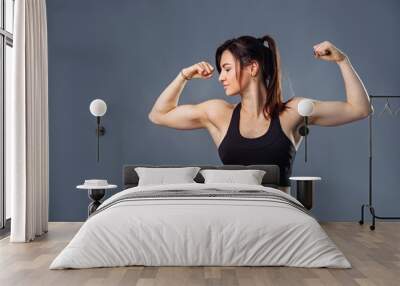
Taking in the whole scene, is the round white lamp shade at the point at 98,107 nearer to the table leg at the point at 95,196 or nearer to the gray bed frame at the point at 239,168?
the gray bed frame at the point at 239,168

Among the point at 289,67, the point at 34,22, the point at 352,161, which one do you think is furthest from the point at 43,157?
the point at 352,161

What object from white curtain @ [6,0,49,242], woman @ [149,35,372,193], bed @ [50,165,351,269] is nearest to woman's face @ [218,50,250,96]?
woman @ [149,35,372,193]

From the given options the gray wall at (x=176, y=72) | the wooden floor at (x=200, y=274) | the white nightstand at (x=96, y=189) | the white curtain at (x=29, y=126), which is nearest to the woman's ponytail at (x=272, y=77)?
the gray wall at (x=176, y=72)

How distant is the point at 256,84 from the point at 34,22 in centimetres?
255

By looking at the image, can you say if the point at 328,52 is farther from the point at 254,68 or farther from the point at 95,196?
the point at 95,196

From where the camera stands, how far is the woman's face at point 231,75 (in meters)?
7.12

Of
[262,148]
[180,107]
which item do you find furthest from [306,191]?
[180,107]

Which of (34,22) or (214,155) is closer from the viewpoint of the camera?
(34,22)

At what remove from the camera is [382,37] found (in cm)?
727

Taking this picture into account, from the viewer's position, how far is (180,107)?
7266 millimetres

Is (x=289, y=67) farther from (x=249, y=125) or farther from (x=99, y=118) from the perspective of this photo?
(x=99, y=118)

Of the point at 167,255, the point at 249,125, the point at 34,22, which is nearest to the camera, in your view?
the point at 167,255

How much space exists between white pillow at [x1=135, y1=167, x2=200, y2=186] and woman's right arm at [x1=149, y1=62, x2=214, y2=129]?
2.41 feet

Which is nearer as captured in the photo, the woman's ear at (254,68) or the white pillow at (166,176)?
the white pillow at (166,176)
